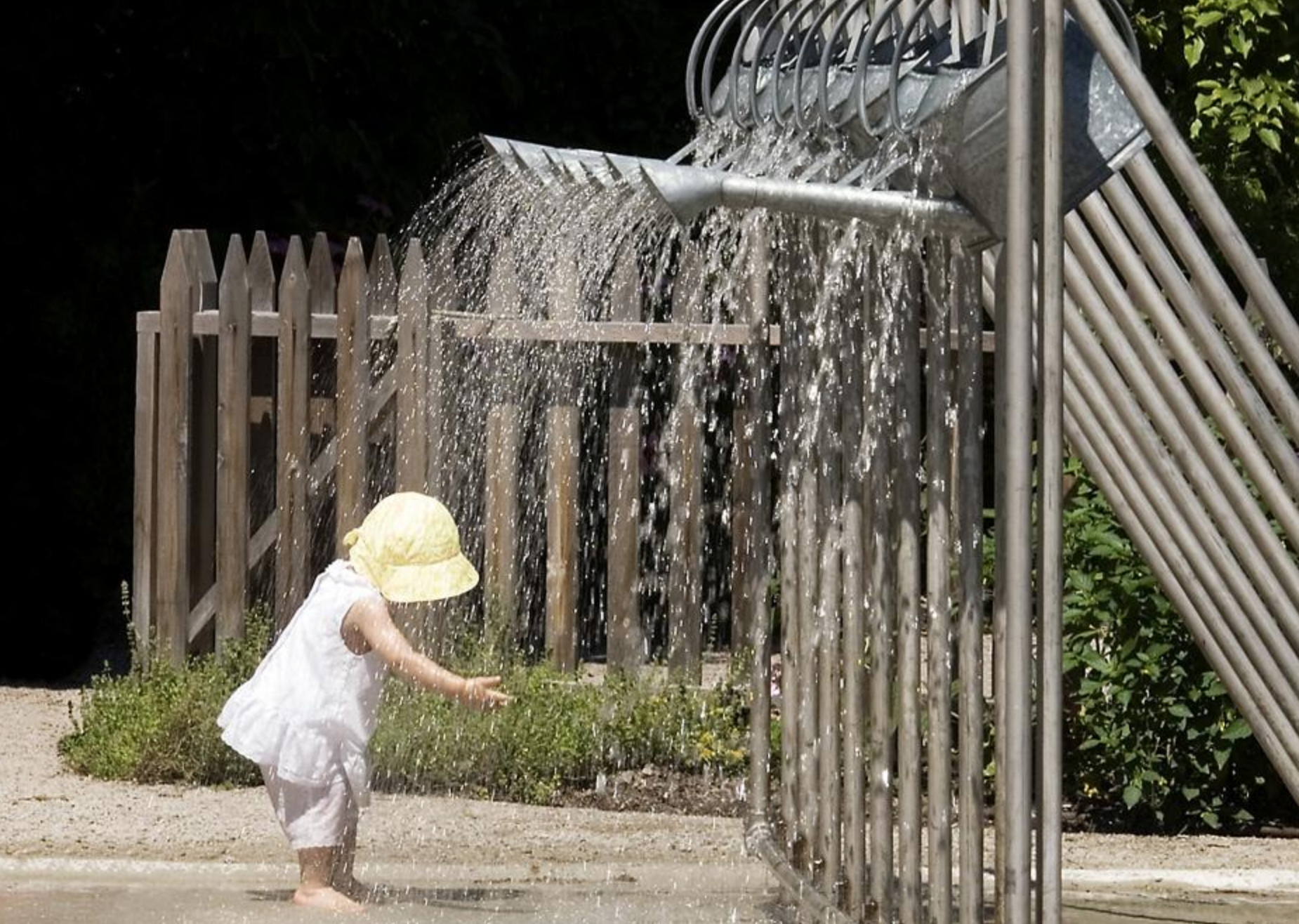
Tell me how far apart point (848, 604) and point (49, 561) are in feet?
19.2

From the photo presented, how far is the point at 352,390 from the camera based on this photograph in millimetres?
7953

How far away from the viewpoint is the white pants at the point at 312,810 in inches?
225

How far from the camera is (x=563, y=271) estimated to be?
312 inches

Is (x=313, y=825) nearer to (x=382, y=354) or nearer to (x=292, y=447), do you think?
(x=292, y=447)

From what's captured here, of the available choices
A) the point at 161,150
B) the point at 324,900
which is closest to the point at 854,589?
the point at 324,900

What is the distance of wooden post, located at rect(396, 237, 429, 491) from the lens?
7.92 metres

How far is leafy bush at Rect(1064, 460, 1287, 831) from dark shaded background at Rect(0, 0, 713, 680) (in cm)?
458

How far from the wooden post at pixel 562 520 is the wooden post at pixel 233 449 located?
3.38 ft

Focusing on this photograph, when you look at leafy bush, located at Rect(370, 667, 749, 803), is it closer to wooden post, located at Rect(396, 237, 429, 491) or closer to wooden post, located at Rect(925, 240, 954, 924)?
wooden post, located at Rect(396, 237, 429, 491)

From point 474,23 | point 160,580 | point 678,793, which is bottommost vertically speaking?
point 678,793

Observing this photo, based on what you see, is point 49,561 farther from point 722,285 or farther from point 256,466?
point 722,285

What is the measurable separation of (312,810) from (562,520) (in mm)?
2553

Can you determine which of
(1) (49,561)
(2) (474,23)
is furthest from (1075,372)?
(2) (474,23)

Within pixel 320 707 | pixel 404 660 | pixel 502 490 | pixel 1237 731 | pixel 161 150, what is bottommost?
pixel 1237 731
